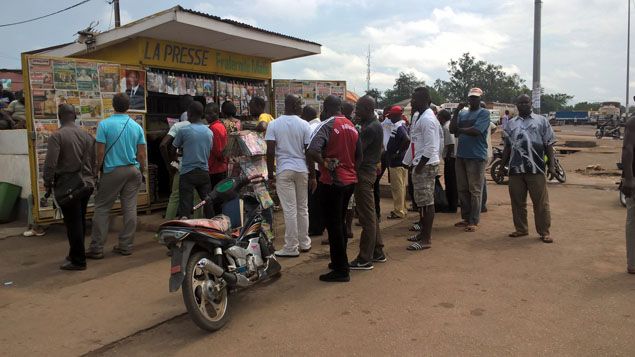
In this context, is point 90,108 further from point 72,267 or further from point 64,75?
point 72,267

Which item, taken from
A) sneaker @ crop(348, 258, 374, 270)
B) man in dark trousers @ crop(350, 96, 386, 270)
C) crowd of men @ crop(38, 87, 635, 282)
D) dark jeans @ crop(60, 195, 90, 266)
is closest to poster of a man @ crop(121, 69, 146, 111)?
crowd of men @ crop(38, 87, 635, 282)

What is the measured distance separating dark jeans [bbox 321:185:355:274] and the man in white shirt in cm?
144

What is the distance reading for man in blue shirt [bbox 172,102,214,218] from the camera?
600 cm

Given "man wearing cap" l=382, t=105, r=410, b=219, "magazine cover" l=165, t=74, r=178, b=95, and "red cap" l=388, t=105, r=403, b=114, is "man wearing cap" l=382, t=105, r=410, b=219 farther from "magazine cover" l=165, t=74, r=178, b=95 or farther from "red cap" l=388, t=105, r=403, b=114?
"magazine cover" l=165, t=74, r=178, b=95

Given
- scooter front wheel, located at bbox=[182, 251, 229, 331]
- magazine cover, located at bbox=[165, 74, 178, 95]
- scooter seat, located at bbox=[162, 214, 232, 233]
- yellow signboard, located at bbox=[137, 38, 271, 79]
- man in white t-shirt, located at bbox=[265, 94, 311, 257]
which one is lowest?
scooter front wheel, located at bbox=[182, 251, 229, 331]

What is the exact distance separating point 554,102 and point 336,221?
10179 cm

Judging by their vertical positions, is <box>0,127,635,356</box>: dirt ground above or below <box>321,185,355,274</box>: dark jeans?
below

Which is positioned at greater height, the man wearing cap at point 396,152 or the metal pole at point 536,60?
Answer: the metal pole at point 536,60

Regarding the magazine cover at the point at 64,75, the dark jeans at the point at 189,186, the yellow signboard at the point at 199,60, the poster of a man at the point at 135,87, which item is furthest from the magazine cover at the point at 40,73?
the dark jeans at the point at 189,186

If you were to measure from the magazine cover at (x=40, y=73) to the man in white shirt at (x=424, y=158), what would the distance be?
4719mm

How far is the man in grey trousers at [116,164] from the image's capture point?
574cm


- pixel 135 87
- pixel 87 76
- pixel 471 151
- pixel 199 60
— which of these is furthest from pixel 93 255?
pixel 471 151

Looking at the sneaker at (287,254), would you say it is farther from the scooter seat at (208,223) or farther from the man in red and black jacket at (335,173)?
the scooter seat at (208,223)

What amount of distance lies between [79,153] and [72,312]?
1870mm
